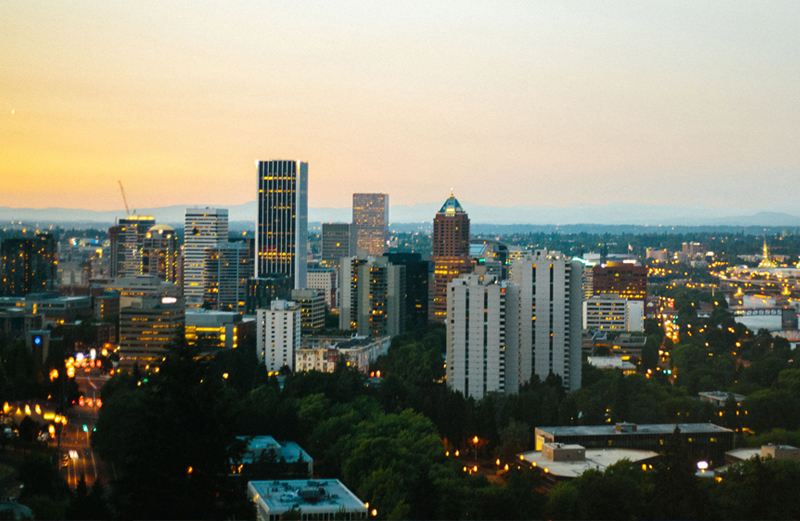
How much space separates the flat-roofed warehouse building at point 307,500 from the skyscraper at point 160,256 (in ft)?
180

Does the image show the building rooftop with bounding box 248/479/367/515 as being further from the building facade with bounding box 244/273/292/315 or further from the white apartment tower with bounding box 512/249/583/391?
the building facade with bounding box 244/273/292/315

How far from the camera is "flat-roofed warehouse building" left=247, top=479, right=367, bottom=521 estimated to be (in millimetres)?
14211

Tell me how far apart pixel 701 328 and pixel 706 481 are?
1083 inches

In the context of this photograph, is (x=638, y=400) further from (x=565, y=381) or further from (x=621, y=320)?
(x=621, y=320)

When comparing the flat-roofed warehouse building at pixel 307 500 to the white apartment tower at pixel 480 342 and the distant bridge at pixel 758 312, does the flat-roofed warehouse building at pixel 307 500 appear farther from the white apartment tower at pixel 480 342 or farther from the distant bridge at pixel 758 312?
the distant bridge at pixel 758 312

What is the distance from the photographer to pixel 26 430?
2091 centimetres

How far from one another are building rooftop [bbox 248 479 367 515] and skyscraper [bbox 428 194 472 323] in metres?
34.9

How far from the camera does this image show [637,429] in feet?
69.2

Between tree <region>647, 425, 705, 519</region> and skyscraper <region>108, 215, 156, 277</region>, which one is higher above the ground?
skyscraper <region>108, 215, 156, 277</region>

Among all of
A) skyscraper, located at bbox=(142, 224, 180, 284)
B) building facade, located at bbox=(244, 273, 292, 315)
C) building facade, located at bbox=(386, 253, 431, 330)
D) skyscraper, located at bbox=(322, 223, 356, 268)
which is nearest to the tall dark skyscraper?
building facade, located at bbox=(244, 273, 292, 315)

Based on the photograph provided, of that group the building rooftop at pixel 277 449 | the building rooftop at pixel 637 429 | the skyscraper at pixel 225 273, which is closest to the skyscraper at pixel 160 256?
the skyscraper at pixel 225 273

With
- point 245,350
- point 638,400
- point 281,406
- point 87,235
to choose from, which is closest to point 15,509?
point 281,406

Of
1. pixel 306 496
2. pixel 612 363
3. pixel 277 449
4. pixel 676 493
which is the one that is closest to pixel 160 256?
pixel 612 363

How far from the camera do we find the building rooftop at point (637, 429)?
20719 millimetres
